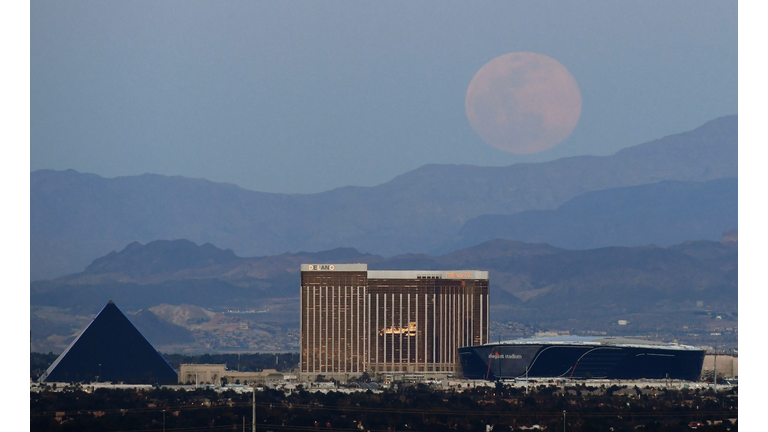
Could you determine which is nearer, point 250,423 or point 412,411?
point 250,423

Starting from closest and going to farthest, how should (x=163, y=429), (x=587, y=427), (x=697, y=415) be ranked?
1. (x=163, y=429)
2. (x=587, y=427)
3. (x=697, y=415)

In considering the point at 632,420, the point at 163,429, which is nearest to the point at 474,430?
the point at 632,420

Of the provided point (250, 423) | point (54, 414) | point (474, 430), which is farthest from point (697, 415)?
point (54, 414)

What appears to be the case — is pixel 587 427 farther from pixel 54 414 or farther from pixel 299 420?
pixel 54 414

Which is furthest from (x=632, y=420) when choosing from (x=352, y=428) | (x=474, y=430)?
(x=352, y=428)

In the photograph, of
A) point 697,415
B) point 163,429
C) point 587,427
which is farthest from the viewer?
point 697,415

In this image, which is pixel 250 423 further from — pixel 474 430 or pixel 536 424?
pixel 536 424

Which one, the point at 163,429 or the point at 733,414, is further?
the point at 733,414

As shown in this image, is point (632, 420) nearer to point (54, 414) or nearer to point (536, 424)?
point (536, 424)
